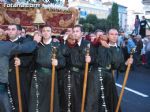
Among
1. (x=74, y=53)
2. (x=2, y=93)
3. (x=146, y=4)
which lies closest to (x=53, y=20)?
(x=74, y=53)

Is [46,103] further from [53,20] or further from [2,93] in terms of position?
[53,20]

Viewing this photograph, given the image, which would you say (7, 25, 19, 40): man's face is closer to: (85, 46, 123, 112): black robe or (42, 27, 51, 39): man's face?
(42, 27, 51, 39): man's face

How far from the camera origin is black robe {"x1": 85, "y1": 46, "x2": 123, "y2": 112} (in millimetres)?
6918

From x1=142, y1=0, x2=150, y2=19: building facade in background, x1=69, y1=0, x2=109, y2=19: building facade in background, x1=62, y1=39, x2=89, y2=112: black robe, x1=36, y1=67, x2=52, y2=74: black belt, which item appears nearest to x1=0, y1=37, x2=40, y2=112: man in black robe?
x1=36, y1=67, x2=52, y2=74: black belt

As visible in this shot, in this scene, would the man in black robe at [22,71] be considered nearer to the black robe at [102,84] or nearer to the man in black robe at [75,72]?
the man in black robe at [75,72]

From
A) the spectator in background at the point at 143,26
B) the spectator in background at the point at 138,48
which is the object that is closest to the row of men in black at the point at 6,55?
the spectator in background at the point at 138,48

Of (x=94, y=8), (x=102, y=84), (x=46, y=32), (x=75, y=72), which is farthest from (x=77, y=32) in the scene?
(x=94, y=8)

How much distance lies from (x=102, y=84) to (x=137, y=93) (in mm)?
4562

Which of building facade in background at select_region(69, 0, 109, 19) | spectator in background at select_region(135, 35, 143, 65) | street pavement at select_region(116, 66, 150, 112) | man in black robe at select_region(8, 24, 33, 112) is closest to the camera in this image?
man in black robe at select_region(8, 24, 33, 112)

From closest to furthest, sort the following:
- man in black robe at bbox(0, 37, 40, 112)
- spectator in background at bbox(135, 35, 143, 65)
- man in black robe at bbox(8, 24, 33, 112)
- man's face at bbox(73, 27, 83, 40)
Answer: man in black robe at bbox(0, 37, 40, 112)
man in black robe at bbox(8, 24, 33, 112)
man's face at bbox(73, 27, 83, 40)
spectator in background at bbox(135, 35, 143, 65)

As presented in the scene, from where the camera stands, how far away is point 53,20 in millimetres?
9750

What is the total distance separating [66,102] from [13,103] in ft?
3.04

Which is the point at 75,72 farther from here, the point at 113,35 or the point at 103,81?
the point at 113,35

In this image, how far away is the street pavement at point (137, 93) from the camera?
9285mm
